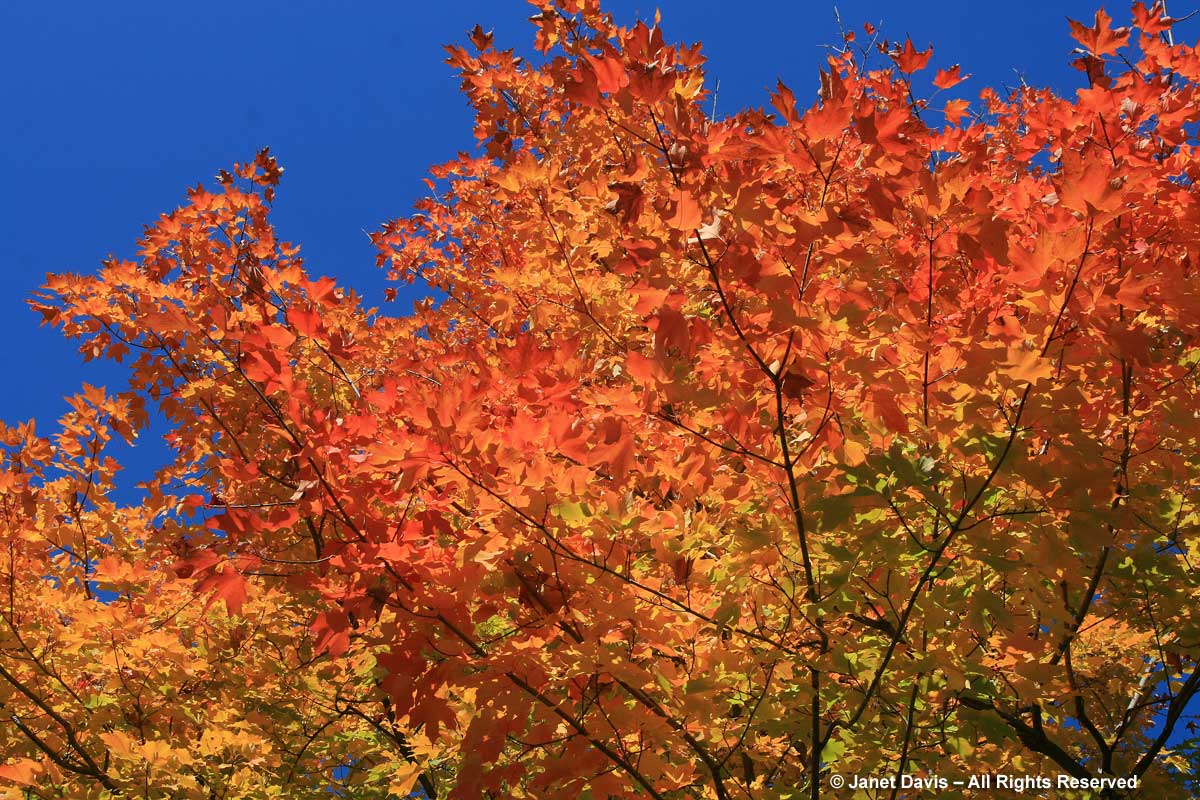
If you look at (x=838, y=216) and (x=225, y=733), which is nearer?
(x=838, y=216)

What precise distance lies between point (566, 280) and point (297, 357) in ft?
8.72

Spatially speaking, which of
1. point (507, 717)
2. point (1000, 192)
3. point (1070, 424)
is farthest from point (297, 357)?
point (1070, 424)

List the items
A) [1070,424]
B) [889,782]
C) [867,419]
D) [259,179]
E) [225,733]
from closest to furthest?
[1070,424] → [867,419] → [889,782] → [225,733] → [259,179]

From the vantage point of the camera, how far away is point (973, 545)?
2084 millimetres

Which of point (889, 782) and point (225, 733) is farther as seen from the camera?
point (225, 733)

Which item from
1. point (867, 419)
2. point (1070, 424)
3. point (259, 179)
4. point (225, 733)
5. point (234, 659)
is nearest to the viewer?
point (1070, 424)

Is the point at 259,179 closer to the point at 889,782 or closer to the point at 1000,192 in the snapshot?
the point at 1000,192

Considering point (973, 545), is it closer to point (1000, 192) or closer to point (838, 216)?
point (838, 216)

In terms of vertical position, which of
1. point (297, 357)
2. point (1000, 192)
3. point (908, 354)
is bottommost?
point (908, 354)

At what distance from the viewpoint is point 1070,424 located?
197 cm

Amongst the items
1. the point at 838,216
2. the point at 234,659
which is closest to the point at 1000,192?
the point at 838,216

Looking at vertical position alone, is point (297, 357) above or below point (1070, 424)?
above

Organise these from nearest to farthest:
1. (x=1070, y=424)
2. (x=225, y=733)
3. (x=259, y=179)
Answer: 1. (x=1070, y=424)
2. (x=225, y=733)
3. (x=259, y=179)

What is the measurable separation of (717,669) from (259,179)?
176 inches
